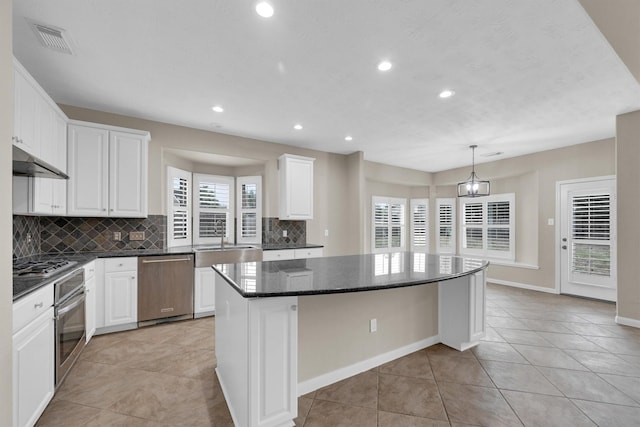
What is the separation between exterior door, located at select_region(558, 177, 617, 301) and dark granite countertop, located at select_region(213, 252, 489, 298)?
11.5ft

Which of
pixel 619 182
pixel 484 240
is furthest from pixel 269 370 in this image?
pixel 484 240

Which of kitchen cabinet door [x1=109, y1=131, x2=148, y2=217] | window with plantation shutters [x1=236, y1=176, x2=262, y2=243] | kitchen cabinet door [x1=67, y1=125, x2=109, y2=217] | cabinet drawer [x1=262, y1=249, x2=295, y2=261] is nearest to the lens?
kitchen cabinet door [x1=67, y1=125, x2=109, y2=217]

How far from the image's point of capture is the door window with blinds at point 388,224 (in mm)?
6625

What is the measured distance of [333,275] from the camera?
1.92 m

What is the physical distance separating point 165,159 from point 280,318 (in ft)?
11.5

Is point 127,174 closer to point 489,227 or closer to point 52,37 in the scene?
point 52,37

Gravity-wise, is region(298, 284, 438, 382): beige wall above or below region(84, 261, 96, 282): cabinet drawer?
below

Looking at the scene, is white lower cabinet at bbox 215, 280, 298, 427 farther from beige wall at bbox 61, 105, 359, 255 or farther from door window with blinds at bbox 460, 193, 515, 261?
door window with blinds at bbox 460, 193, 515, 261

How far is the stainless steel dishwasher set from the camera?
323cm

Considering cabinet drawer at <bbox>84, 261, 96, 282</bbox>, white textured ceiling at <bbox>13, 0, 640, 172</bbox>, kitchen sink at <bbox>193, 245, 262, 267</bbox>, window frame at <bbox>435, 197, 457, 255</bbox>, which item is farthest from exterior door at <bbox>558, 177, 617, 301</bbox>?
cabinet drawer at <bbox>84, 261, 96, 282</bbox>

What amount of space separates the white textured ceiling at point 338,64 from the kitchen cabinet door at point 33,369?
80.1 inches

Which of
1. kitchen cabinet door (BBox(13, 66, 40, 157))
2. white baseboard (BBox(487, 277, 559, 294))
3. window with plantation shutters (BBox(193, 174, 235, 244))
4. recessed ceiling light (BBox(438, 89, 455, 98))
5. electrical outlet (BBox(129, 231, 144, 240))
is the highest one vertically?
recessed ceiling light (BBox(438, 89, 455, 98))

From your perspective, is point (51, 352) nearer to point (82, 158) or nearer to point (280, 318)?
point (280, 318)

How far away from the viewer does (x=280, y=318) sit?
1561 mm
